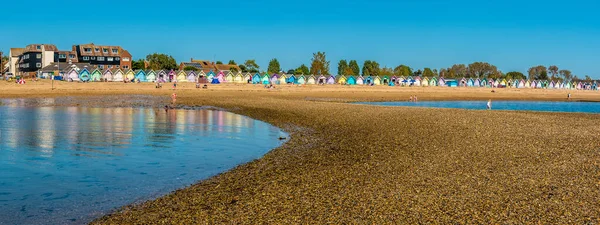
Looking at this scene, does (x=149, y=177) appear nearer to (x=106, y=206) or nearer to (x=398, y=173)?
(x=106, y=206)

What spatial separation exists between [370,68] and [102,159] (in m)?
164

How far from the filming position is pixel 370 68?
6875 inches

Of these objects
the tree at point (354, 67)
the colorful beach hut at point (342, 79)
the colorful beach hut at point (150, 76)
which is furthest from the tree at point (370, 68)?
the colorful beach hut at point (150, 76)

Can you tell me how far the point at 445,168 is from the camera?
12172 millimetres

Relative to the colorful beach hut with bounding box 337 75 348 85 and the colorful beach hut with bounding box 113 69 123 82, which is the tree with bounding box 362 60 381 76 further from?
the colorful beach hut with bounding box 113 69 123 82

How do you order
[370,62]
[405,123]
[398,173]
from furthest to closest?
[370,62] < [405,123] < [398,173]

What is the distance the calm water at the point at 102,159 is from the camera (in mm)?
9617

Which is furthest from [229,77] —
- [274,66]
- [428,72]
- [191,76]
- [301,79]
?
[428,72]

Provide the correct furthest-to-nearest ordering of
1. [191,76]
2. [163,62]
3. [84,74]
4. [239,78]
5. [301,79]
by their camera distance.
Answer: [163,62]
[301,79]
[239,78]
[191,76]
[84,74]

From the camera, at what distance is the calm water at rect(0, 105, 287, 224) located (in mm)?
9617

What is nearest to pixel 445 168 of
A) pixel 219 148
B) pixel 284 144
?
pixel 284 144

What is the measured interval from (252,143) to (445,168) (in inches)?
338

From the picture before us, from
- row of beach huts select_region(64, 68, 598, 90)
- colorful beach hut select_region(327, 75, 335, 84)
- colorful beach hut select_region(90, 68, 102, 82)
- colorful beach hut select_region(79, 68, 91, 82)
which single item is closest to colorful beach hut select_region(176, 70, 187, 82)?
row of beach huts select_region(64, 68, 598, 90)

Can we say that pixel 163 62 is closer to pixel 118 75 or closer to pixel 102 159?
pixel 118 75
